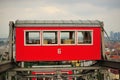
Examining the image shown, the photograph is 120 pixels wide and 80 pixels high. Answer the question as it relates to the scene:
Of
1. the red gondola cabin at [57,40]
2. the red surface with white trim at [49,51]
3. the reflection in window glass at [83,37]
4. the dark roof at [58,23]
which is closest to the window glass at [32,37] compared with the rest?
the red gondola cabin at [57,40]

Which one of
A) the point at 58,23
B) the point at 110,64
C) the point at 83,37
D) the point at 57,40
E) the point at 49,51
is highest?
the point at 58,23

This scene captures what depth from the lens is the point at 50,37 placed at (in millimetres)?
25172

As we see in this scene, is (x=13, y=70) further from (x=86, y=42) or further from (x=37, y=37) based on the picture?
(x=86, y=42)

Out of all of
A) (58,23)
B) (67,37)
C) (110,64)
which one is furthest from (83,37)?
(110,64)

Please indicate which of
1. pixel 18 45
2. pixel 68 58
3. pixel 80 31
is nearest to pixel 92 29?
pixel 80 31

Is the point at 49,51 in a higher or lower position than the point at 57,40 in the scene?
lower

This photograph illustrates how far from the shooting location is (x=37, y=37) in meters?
25.1

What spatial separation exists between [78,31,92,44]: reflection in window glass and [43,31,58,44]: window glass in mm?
1562

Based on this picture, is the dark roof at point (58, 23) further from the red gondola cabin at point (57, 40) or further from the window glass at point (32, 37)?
the window glass at point (32, 37)

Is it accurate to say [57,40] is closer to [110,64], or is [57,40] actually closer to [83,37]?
[83,37]

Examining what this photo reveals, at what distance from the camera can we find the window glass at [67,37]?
25.0 metres

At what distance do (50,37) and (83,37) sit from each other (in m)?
2.13

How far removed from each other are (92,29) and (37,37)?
11.7ft

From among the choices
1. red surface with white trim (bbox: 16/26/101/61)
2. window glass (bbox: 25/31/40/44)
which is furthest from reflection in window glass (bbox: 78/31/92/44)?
window glass (bbox: 25/31/40/44)
